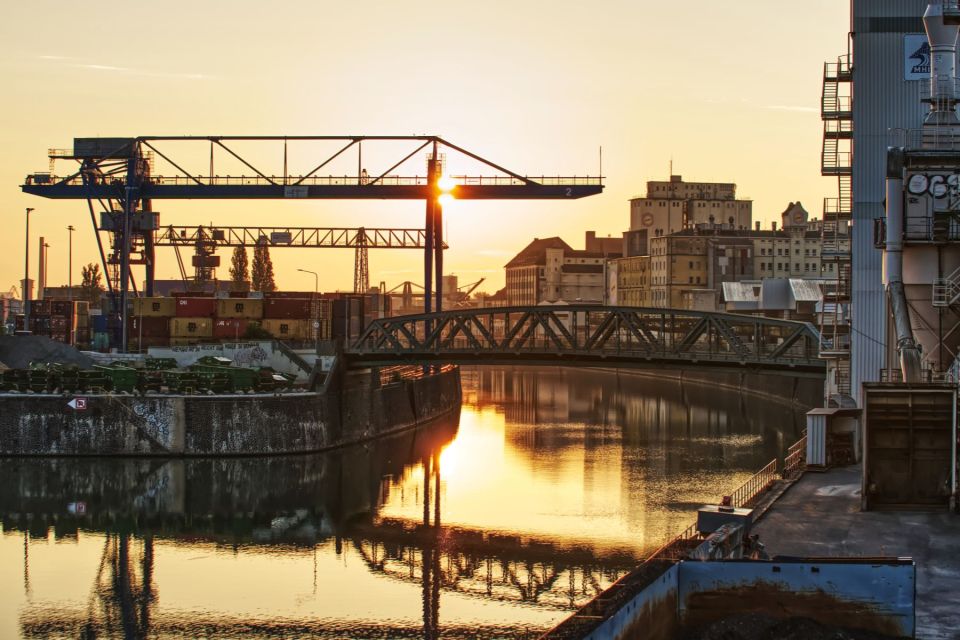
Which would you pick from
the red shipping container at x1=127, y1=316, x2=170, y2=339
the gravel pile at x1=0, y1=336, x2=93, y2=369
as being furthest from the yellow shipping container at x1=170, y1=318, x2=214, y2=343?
the gravel pile at x1=0, y1=336, x2=93, y2=369

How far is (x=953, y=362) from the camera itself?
125 ft

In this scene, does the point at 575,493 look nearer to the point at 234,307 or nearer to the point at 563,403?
the point at 234,307

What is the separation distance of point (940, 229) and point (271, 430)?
34.8 metres

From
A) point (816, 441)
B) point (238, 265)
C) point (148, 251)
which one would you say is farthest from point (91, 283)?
point (816, 441)

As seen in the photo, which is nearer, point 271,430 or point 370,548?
point 370,548

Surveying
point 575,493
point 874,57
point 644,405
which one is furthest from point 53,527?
point 644,405

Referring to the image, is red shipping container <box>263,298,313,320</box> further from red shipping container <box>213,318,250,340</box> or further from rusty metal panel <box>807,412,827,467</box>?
rusty metal panel <box>807,412,827,467</box>

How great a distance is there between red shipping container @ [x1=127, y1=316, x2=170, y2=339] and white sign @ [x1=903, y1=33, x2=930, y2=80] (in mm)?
54919

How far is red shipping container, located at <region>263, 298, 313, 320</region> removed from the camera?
8544cm

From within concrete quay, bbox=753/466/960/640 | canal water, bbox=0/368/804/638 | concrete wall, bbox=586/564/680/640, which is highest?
concrete quay, bbox=753/466/960/640

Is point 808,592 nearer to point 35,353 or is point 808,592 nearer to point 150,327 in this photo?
point 35,353

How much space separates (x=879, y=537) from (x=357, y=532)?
21.8 metres

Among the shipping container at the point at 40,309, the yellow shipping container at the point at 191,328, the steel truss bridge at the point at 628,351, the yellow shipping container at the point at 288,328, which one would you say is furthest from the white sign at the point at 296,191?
the shipping container at the point at 40,309

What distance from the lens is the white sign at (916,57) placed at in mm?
48250
